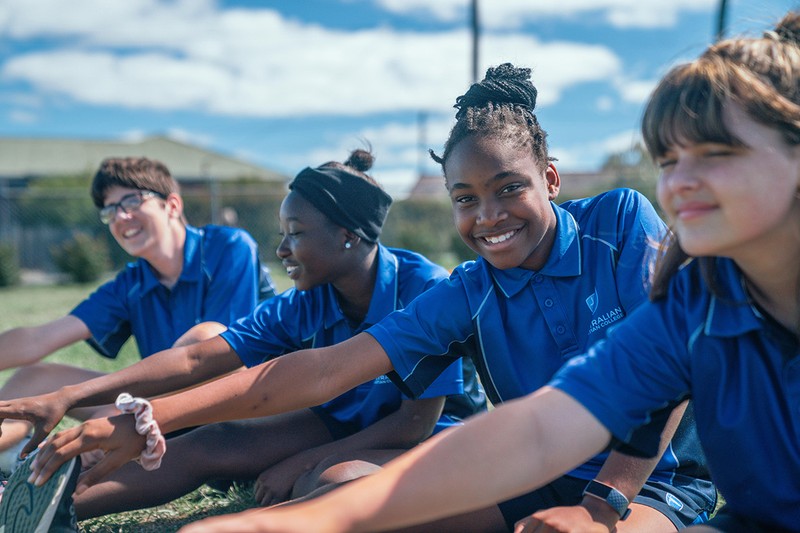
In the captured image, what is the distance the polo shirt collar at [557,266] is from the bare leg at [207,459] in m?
1.12

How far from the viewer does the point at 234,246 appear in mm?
3801

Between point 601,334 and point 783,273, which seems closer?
point 783,273

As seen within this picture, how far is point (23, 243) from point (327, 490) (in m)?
20.8

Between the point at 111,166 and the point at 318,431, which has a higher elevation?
the point at 111,166

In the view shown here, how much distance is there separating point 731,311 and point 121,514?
2.41 meters

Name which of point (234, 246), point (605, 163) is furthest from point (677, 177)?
point (605, 163)

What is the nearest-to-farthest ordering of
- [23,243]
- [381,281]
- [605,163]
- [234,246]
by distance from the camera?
[381,281] < [234,246] < [23,243] < [605,163]

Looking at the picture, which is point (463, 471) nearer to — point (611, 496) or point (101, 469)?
point (611, 496)

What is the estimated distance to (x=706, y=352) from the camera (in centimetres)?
155

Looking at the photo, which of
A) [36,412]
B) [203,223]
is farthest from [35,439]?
[203,223]

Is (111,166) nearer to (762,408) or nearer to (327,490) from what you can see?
(327,490)

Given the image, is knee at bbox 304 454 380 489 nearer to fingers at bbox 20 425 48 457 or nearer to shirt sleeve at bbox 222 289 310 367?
shirt sleeve at bbox 222 289 310 367

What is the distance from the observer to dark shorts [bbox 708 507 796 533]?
1.59 meters

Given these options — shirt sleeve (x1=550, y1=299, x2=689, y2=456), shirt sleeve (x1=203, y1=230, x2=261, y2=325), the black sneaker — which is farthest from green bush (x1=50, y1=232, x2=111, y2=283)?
shirt sleeve (x1=550, y1=299, x2=689, y2=456)
